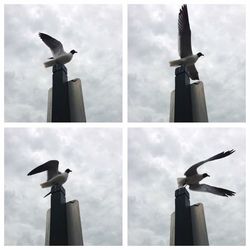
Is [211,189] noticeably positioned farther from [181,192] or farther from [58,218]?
[58,218]

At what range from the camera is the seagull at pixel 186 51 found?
1831 cm

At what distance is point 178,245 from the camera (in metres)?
16.6

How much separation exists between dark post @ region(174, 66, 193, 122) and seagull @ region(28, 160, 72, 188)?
2632mm

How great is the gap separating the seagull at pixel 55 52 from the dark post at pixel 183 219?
11.9ft

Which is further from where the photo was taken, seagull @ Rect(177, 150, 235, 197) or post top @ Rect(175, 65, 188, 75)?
post top @ Rect(175, 65, 188, 75)

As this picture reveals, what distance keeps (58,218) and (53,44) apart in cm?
393

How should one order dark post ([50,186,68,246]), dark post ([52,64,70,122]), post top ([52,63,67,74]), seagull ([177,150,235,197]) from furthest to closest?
1. post top ([52,63,67,74])
2. dark post ([52,64,70,122])
3. seagull ([177,150,235,197])
4. dark post ([50,186,68,246])

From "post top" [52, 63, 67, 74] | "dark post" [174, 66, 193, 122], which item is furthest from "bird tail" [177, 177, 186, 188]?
"post top" [52, 63, 67, 74]

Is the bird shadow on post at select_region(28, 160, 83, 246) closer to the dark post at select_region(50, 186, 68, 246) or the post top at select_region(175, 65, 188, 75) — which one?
the dark post at select_region(50, 186, 68, 246)


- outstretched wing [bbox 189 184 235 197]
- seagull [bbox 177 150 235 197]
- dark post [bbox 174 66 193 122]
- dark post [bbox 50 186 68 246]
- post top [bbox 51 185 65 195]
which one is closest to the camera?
dark post [bbox 50 186 68 246]

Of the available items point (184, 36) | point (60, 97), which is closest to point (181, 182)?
point (60, 97)

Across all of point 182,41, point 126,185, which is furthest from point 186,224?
point 182,41

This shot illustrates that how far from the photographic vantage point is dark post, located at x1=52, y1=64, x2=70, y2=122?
17.8m

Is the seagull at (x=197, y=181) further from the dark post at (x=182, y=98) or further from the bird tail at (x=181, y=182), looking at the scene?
the dark post at (x=182, y=98)
